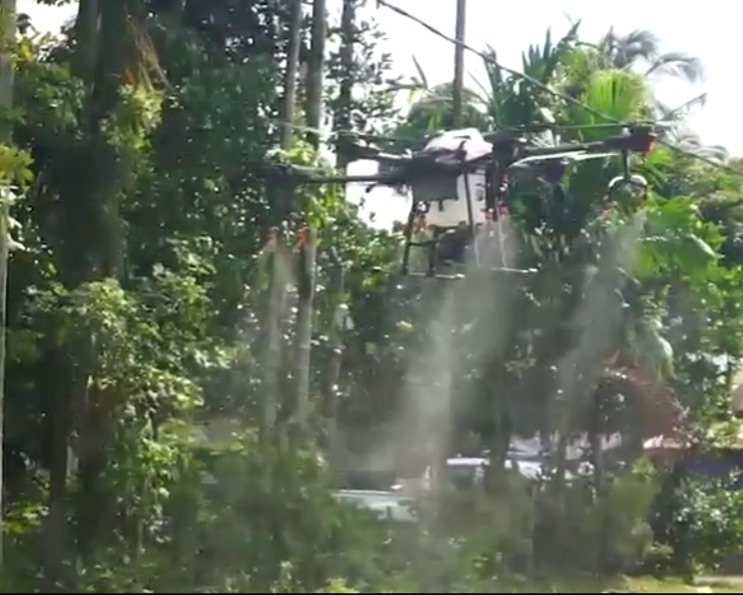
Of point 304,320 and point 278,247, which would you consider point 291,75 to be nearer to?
point 278,247

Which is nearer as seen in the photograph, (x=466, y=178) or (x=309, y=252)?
(x=466, y=178)

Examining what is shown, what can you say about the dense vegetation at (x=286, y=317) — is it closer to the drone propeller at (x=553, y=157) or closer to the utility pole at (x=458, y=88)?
the utility pole at (x=458, y=88)

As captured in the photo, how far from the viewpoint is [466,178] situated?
12.4 meters

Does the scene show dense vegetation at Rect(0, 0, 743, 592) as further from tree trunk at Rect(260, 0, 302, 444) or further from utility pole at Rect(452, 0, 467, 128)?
utility pole at Rect(452, 0, 467, 128)

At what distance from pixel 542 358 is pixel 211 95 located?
4766 mm

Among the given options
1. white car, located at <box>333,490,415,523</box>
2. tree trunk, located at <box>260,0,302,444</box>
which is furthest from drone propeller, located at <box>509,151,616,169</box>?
white car, located at <box>333,490,415,523</box>

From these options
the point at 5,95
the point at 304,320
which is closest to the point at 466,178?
the point at 304,320

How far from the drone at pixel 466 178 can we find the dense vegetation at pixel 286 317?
1.00 metres

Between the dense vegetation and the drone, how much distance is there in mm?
997

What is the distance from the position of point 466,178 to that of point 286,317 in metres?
4.48

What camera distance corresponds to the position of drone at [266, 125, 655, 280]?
12.4 m

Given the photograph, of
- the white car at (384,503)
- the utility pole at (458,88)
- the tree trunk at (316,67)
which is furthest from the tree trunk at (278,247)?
the white car at (384,503)

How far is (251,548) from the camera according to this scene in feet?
27.5

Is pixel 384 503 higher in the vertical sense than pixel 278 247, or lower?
lower
